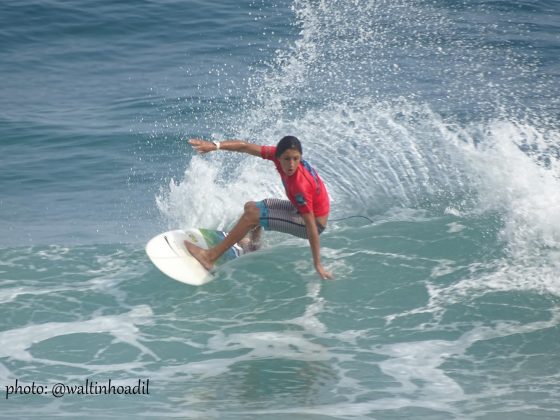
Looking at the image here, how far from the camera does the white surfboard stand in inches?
321

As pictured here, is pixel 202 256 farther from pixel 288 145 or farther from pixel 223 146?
pixel 288 145

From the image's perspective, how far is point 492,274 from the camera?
7.98 meters

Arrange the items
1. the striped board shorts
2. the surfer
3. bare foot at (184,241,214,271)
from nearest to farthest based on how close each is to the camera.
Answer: the surfer < the striped board shorts < bare foot at (184,241,214,271)

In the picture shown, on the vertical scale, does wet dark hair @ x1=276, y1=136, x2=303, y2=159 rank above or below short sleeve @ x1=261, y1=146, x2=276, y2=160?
above

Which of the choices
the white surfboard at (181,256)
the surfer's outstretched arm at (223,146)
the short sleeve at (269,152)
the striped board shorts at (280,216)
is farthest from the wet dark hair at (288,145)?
the white surfboard at (181,256)

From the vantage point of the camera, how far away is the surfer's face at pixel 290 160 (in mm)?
7299

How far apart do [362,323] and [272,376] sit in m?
1.26

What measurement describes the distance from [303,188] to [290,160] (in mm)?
324

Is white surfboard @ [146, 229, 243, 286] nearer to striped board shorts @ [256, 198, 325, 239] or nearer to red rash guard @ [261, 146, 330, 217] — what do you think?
striped board shorts @ [256, 198, 325, 239]

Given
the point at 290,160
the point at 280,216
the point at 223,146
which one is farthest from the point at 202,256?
the point at 290,160

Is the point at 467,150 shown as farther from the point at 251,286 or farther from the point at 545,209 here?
the point at 251,286

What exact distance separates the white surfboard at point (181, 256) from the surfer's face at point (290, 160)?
1.48m

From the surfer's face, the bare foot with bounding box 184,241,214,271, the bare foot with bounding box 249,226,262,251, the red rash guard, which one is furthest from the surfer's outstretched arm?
the bare foot with bounding box 249,226,262,251

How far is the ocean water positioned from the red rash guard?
2.81 ft
